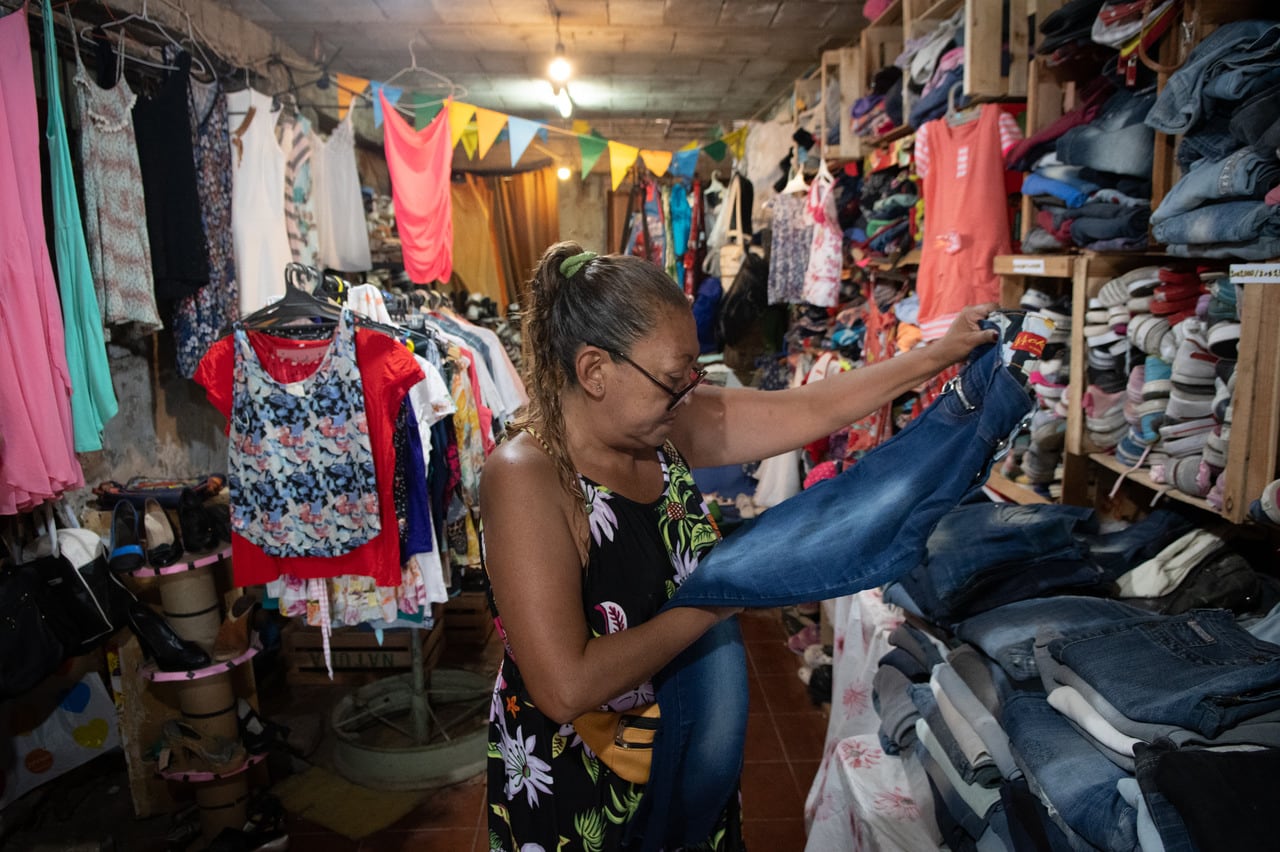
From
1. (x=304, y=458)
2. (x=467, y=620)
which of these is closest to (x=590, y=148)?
(x=467, y=620)

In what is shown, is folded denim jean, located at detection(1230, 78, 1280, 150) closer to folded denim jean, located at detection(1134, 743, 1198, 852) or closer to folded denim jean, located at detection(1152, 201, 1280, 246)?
folded denim jean, located at detection(1152, 201, 1280, 246)

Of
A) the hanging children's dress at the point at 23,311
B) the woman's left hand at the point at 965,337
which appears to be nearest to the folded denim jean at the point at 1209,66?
the woman's left hand at the point at 965,337

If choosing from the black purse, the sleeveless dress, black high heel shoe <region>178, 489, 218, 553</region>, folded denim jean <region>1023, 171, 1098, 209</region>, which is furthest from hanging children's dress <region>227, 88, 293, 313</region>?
folded denim jean <region>1023, 171, 1098, 209</region>

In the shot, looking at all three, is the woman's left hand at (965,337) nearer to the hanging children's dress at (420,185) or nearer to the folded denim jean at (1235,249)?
the folded denim jean at (1235,249)

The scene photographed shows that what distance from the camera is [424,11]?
4.76m

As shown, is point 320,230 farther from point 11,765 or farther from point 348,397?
point 11,765

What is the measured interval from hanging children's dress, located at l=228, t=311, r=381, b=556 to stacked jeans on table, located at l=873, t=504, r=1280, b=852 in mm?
1672

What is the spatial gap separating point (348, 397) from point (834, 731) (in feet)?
6.27

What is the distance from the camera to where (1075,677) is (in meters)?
1.31

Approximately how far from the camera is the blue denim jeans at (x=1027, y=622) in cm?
146

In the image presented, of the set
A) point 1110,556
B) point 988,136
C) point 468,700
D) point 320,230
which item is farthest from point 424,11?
point 1110,556

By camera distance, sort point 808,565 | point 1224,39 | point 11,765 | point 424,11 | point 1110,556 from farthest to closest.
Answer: point 424,11, point 11,765, point 1110,556, point 1224,39, point 808,565

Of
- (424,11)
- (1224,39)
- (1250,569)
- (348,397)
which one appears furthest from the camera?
(424,11)

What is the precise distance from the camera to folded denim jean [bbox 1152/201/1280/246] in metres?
1.40
